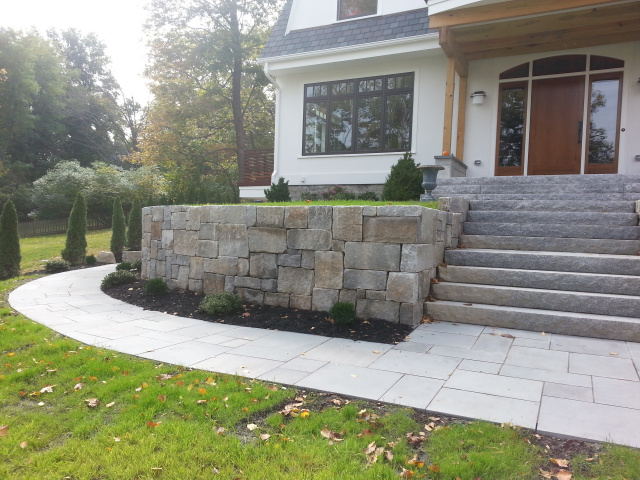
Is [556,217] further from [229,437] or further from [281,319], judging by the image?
[229,437]

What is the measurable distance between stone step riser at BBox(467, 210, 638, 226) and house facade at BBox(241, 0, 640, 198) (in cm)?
213

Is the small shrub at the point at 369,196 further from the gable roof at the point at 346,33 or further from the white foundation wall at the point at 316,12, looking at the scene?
the white foundation wall at the point at 316,12

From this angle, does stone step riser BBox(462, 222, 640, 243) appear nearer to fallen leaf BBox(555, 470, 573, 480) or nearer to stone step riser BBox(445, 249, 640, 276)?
stone step riser BBox(445, 249, 640, 276)

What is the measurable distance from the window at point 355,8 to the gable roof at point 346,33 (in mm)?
331

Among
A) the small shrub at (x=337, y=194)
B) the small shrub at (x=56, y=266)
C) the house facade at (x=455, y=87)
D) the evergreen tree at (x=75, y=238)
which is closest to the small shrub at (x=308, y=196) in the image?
the house facade at (x=455, y=87)

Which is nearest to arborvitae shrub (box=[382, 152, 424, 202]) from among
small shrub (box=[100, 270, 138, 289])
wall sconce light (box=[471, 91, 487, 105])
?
wall sconce light (box=[471, 91, 487, 105])

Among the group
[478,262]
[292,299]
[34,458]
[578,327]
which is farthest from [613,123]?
[34,458]

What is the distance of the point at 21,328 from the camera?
451 centimetres

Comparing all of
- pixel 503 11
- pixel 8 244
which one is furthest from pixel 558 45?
pixel 8 244

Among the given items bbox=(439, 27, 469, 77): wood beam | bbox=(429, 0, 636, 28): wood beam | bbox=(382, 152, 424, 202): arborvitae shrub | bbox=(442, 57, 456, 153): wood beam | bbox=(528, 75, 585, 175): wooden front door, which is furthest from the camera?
bbox=(528, 75, 585, 175): wooden front door

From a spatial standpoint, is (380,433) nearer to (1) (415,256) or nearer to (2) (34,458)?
(2) (34,458)

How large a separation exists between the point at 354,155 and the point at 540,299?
659cm

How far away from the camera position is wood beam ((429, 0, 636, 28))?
6933mm

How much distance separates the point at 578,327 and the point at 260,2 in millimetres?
18838
